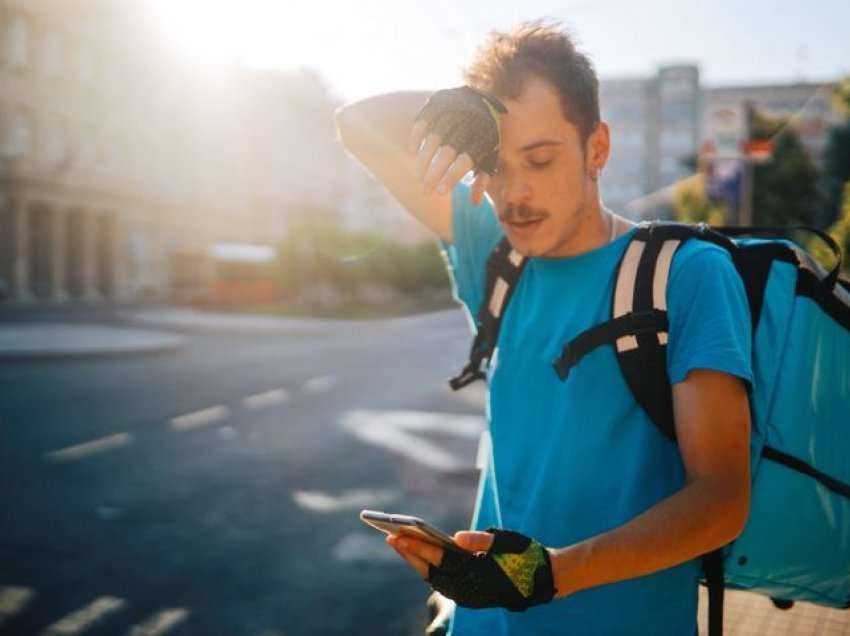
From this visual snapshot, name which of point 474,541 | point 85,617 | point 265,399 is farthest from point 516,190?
point 265,399

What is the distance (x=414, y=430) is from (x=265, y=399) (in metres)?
3.23

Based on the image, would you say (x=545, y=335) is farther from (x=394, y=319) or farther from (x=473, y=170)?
(x=394, y=319)

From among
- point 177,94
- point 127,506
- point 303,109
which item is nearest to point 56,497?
point 127,506

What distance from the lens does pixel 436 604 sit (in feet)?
6.42

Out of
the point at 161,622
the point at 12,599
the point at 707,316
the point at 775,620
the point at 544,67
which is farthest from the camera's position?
the point at 12,599

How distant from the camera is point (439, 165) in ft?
5.56

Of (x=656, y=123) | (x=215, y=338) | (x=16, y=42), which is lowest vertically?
(x=215, y=338)

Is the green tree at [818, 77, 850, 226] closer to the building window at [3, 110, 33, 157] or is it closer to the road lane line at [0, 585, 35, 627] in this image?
the building window at [3, 110, 33, 157]

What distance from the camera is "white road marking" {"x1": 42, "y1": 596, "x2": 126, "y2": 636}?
4.53 m

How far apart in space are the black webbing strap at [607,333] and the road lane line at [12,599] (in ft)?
13.3

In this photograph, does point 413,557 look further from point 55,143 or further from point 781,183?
point 55,143

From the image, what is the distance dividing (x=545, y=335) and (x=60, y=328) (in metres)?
26.1

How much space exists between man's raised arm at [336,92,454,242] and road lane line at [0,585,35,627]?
3.56 m

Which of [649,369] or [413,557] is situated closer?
[413,557]
